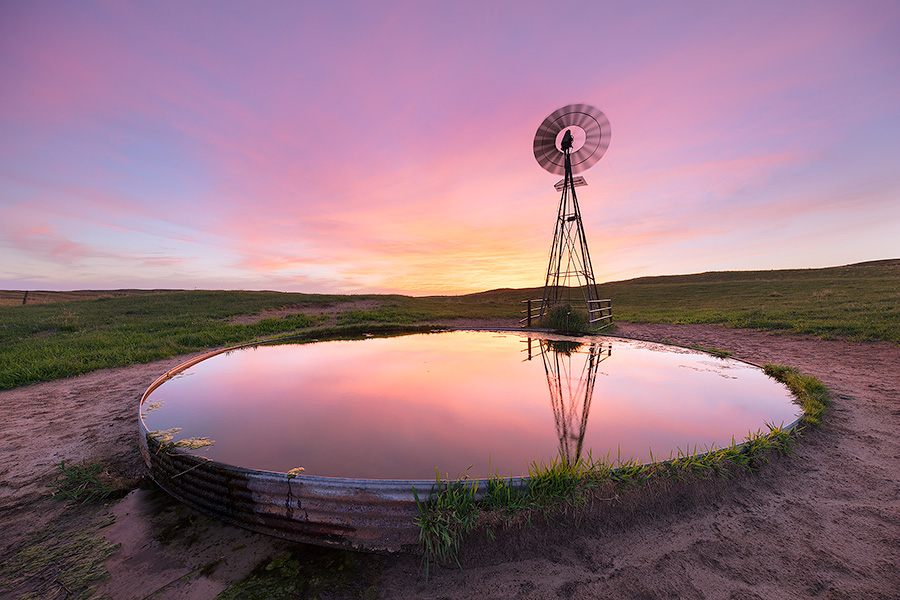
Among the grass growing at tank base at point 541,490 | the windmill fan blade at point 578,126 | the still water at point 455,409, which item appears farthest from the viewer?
the windmill fan blade at point 578,126

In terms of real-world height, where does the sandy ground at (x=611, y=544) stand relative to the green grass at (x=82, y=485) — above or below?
below

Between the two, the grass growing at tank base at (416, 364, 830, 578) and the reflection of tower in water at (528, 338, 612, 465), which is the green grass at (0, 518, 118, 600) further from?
the reflection of tower in water at (528, 338, 612, 465)

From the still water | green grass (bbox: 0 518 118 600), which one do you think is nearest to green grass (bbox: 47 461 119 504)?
green grass (bbox: 0 518 118 600)

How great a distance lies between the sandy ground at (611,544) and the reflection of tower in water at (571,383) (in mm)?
704

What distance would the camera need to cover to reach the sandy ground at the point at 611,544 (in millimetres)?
1896

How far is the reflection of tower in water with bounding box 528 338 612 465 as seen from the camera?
3275mm

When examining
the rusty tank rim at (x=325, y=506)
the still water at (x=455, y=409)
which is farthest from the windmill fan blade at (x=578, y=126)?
the rusty tank rim at (x=325, y=506)

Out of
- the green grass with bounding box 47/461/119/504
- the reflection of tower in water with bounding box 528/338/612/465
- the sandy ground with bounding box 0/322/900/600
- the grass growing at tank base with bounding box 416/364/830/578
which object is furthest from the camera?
the reflection of tower in water with bounding box 528/338/612/465

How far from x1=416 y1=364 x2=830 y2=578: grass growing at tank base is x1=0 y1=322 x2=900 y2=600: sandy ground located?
10 cm

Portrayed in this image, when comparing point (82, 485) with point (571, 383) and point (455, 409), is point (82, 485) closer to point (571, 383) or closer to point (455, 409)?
point (455, 409)

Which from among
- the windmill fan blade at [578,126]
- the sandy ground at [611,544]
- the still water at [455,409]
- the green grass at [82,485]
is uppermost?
the windmill fan blade at [578,126]

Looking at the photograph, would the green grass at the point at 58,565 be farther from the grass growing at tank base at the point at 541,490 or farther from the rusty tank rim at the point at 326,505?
the grass growing at tank base at the point at 541,490

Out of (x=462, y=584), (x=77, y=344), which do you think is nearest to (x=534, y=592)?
(x=462, y=584)

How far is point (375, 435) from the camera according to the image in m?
3.35
